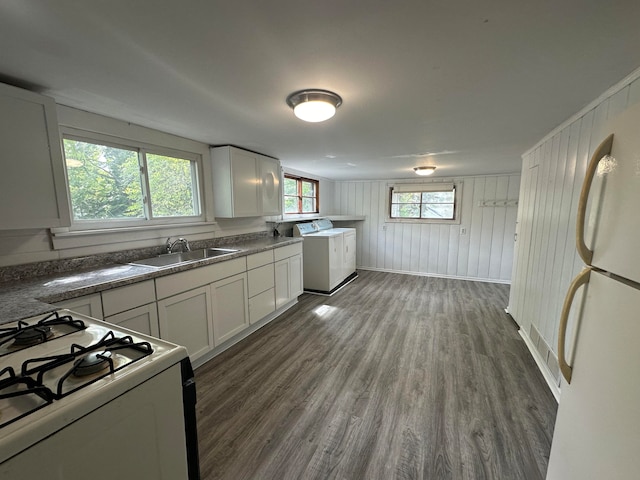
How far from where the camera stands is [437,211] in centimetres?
531

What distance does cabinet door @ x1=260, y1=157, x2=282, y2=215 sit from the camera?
11.3ft

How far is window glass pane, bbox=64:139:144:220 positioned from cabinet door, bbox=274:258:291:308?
1.54 m

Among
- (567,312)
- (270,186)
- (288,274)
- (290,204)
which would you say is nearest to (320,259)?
(288,274)

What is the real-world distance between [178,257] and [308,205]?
3071 millimetres

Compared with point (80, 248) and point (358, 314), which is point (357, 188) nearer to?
point (358, 314)

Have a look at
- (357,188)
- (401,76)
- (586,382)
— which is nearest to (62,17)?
(401,76)

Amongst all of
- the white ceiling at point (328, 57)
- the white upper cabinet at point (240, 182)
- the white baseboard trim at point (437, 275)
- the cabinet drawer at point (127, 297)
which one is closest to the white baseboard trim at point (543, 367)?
the white ceiling at point (328, 57)

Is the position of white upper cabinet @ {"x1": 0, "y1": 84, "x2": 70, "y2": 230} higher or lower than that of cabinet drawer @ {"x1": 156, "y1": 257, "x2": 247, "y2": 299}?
higher

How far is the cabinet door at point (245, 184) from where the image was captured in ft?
9.78

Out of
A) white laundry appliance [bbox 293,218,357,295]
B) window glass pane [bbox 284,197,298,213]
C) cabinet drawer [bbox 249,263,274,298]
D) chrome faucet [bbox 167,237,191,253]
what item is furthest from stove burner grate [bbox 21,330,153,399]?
window glass pane [bbox 284,197,298,213]

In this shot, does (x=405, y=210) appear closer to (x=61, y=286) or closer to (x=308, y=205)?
(x=308, y=205)

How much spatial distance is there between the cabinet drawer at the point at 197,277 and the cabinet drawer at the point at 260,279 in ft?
0.58

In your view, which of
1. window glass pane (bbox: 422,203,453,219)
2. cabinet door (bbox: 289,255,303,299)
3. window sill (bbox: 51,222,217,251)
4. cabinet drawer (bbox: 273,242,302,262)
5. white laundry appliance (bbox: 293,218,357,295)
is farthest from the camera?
window glass pane (bbox: 422,203,453,219)

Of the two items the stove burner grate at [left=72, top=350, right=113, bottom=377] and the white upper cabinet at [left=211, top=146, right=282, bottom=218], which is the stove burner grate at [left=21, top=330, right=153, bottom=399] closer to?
the stove burner grate at [left=72, top=350, right=113, bottom=377]
